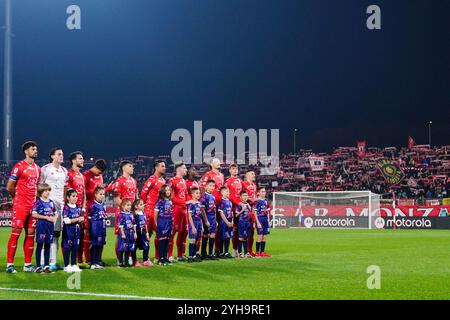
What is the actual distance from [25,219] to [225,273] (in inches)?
145

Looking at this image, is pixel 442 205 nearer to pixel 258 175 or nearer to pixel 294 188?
pixel 294 188

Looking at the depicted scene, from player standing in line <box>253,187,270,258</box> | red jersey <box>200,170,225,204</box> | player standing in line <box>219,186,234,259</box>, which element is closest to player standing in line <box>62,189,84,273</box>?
red jersey <box>200,170,225,204</box>

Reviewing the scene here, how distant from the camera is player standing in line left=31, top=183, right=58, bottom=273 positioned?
1127 cm

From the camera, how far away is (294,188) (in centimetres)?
5991

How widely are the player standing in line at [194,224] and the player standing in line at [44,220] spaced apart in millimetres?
3106

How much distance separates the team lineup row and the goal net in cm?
2161

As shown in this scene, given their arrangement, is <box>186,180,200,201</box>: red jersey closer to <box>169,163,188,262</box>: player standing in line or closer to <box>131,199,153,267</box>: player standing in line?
<box>169,163,188,262</box>: player standing in line

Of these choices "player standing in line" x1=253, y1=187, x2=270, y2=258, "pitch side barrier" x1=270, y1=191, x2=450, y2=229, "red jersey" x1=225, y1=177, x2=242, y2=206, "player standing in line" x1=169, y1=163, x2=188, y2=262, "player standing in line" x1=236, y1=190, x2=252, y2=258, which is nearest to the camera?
"player standing in line" x1=169, y1=163, x2=188, y2=262

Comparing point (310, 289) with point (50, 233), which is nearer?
point (310, 289)

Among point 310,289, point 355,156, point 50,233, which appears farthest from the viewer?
point 355,156

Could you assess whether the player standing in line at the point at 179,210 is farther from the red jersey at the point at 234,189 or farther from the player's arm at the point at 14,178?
the player's arm at the point at 14,178

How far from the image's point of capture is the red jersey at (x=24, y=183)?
1151 centimetres

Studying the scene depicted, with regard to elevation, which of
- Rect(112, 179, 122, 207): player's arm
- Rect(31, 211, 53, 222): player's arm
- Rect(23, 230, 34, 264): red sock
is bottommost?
Rect(23, 230, 34, 264): red sock
